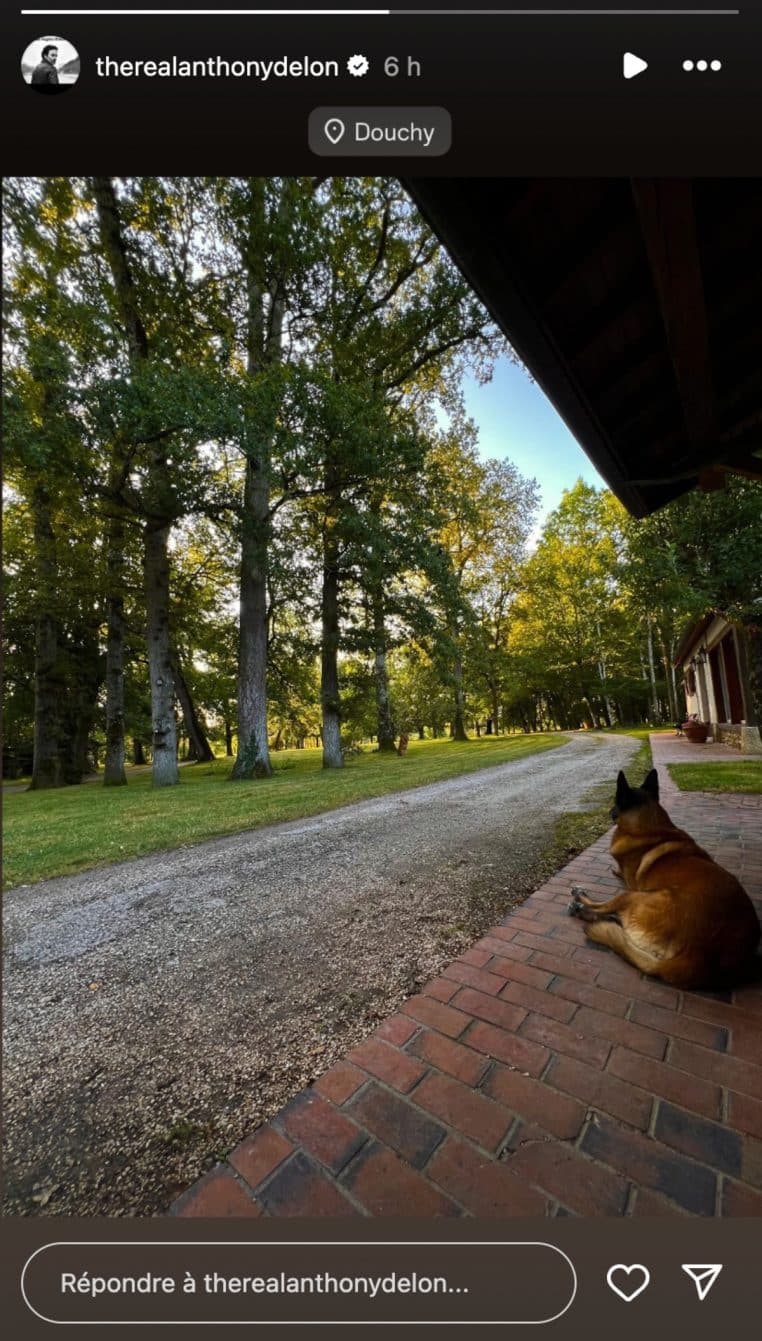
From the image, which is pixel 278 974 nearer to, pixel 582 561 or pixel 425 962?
pixel 425 962

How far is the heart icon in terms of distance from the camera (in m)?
0.80

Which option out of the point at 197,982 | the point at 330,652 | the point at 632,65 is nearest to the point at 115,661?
the point at 330,652

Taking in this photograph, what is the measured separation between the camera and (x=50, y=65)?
3.50ft

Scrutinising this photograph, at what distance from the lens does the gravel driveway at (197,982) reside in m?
1.23

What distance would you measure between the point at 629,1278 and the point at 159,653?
12568mm

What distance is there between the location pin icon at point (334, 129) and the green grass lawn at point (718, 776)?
6.86m

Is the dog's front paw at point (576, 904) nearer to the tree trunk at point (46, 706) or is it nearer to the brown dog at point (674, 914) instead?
the brown dog at point (674, 914)

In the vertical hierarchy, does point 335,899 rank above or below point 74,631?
below

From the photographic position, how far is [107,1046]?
1.63 metres

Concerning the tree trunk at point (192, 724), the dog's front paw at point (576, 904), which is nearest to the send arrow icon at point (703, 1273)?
the dog's front paw at point (576, 904)

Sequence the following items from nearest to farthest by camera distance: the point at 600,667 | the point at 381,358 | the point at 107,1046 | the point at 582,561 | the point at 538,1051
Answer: the point at 538,1051, the point at 107,1046, the point at 381,358, the point at 582,561, the point at 600,667

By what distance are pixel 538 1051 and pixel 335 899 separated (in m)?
1.67

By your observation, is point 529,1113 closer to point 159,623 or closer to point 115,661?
point 159,623

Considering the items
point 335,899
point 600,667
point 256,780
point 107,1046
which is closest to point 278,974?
point 107,1046
